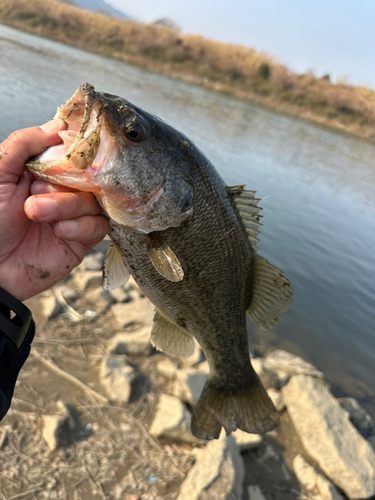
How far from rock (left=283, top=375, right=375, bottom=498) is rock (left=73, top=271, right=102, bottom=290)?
3.12 metres

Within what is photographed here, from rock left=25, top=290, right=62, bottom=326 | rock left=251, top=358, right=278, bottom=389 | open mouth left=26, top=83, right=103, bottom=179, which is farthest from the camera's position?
rock left=251, top=358, right=278, bottom=389

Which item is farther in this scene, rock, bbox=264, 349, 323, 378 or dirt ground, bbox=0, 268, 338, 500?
rock, bbox=264, 349, 323, 378

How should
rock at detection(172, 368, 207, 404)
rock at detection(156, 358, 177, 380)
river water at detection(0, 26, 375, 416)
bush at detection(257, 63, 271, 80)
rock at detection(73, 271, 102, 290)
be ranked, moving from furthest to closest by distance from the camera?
1. bush at detection(257, 63, 271, 80)
2. river water at detection(0, 26, 375, 416)
3. rock at detection(73, 271, 102, 290)
4. rock at detection(156, 358, 177, 380)
5. rock at detection(172, 368, 207, 404)

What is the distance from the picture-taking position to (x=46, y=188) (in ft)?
6.10

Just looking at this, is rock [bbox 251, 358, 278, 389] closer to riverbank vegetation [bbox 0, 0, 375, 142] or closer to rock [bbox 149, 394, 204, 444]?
rock [bbox 149, 394, 204, 444]

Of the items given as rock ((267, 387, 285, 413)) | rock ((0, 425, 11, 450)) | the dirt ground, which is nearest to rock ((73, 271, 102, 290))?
the dirt ground

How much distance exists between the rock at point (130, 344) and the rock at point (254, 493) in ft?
6.09

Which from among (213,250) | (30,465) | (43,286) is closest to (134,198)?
(213,250)

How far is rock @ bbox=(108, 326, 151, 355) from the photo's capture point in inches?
164

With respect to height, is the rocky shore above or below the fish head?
below

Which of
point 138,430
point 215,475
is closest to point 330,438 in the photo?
point 215,475

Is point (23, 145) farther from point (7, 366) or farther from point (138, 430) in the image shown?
point (138, 430)

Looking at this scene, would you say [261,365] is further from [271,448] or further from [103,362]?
[103,362]

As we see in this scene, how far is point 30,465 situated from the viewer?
2707 mm
